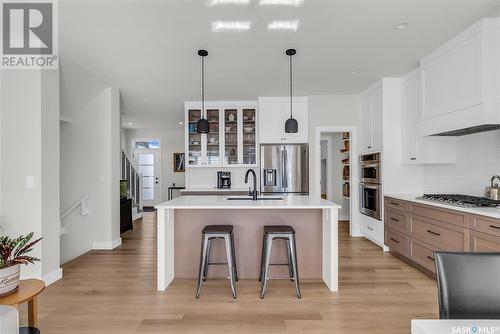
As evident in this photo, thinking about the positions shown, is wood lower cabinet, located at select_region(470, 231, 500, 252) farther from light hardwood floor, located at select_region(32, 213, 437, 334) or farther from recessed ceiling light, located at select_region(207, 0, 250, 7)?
recessed ceiling light, located at select_region(207, 0, 250, 7)

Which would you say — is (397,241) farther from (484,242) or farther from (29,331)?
(29,331)

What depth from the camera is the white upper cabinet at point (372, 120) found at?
4.33 m

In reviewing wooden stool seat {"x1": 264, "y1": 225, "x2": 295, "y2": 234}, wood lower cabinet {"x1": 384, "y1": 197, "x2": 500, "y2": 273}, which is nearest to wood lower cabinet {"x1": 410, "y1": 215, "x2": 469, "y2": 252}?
wood lower cabinet {"x1": 384, "y1": 197, "x2": 500, "y2": 273}

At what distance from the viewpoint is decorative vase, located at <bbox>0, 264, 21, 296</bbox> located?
1.69m

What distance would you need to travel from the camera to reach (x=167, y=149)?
896 centimetres

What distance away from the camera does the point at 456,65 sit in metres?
2.89

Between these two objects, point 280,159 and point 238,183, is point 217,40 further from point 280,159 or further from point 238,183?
point 238,183

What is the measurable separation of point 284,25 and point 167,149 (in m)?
7.05

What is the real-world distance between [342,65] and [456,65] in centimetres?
124

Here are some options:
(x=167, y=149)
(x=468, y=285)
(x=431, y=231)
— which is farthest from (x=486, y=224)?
(x=167, y=149)

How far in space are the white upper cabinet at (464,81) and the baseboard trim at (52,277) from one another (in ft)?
15.1

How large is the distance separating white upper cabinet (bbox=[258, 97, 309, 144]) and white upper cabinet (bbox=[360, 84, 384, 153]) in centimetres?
99

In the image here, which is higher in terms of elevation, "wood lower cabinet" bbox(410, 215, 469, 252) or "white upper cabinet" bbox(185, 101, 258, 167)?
"white upper cabinet" bbox(185, 101, 258, 167)

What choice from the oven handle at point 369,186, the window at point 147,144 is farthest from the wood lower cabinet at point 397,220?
the window at point 147,144
